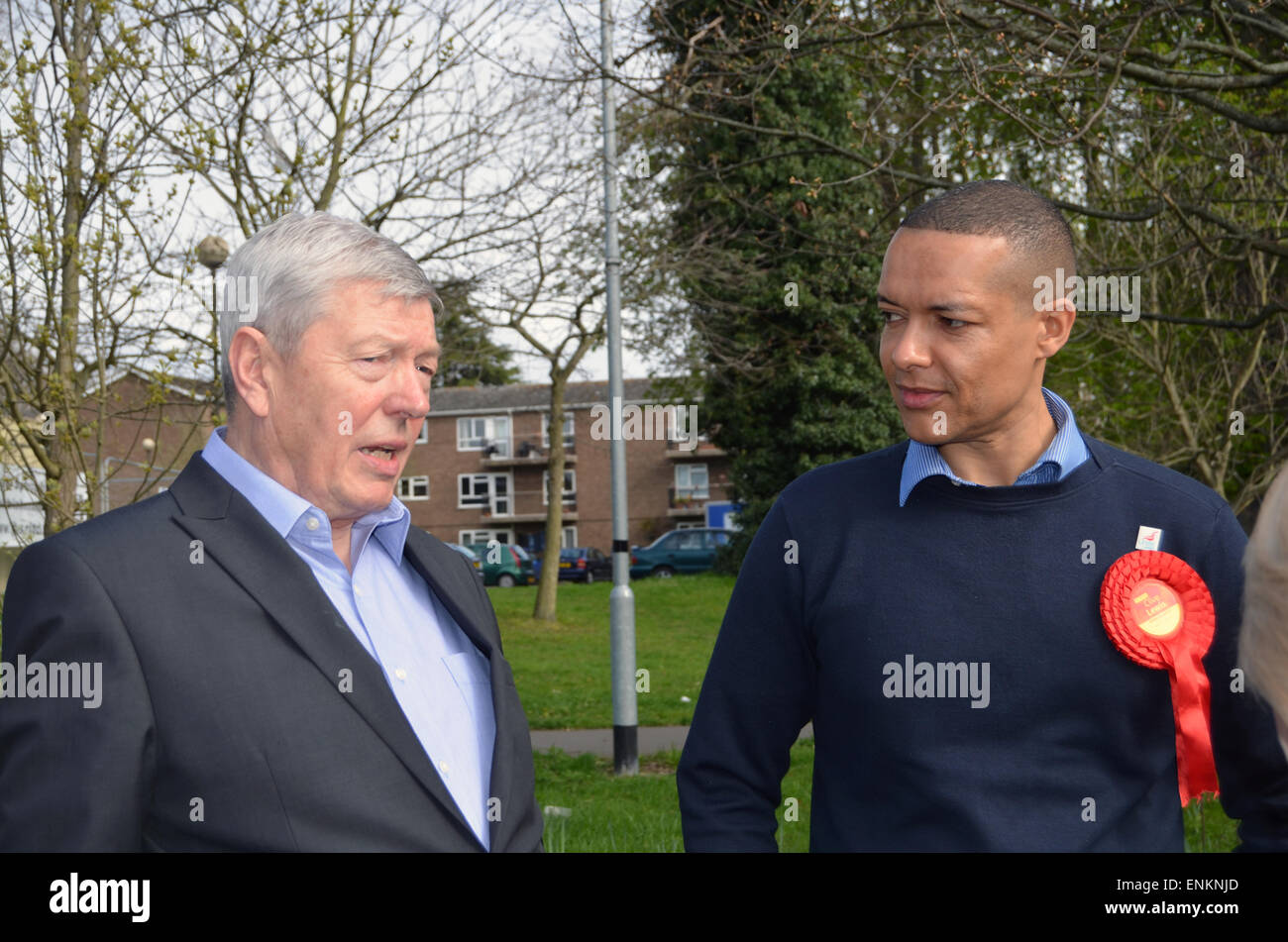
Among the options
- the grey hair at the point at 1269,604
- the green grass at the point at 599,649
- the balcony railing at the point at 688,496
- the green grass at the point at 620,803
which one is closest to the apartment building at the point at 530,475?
the balcony railing at the point at 688,496

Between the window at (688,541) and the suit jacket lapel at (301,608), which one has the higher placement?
the suit jacket lapel at (301,608)

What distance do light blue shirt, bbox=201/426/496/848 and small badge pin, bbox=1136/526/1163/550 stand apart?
1.30m

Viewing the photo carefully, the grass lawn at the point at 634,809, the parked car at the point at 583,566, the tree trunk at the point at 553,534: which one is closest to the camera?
the grass lawn at the point at 634,809

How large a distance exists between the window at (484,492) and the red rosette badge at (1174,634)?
56.2 meters

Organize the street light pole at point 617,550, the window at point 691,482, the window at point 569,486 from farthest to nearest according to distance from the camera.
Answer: the window at point 569,486, the window at point 691,482, the street light pole at point 617,550

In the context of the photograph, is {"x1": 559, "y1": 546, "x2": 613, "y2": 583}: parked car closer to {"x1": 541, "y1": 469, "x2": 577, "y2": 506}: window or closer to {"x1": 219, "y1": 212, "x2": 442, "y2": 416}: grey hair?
{"x1": 541, "y1": 469, "x2": 577, "y2": 506}: window

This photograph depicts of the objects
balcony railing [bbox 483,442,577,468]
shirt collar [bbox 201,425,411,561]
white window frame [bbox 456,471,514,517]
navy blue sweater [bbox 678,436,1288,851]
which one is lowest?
navy blue sweater [bbox 678,436,1288,851]

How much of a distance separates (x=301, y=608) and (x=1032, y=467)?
1457mm

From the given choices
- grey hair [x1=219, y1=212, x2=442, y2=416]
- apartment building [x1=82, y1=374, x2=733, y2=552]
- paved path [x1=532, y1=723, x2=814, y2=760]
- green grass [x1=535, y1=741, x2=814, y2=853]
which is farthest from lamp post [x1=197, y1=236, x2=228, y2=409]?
apartment building [x1=82, y1=374, x2=733, y2=552]

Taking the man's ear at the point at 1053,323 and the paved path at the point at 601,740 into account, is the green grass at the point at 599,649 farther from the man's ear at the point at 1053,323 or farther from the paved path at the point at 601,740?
the man's ear at the point at 1053,323

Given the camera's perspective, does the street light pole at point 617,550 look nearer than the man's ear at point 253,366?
No

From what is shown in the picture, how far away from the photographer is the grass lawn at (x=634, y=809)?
22.1 ft

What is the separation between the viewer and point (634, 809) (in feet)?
27.3

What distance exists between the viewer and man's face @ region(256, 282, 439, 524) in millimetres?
2201
